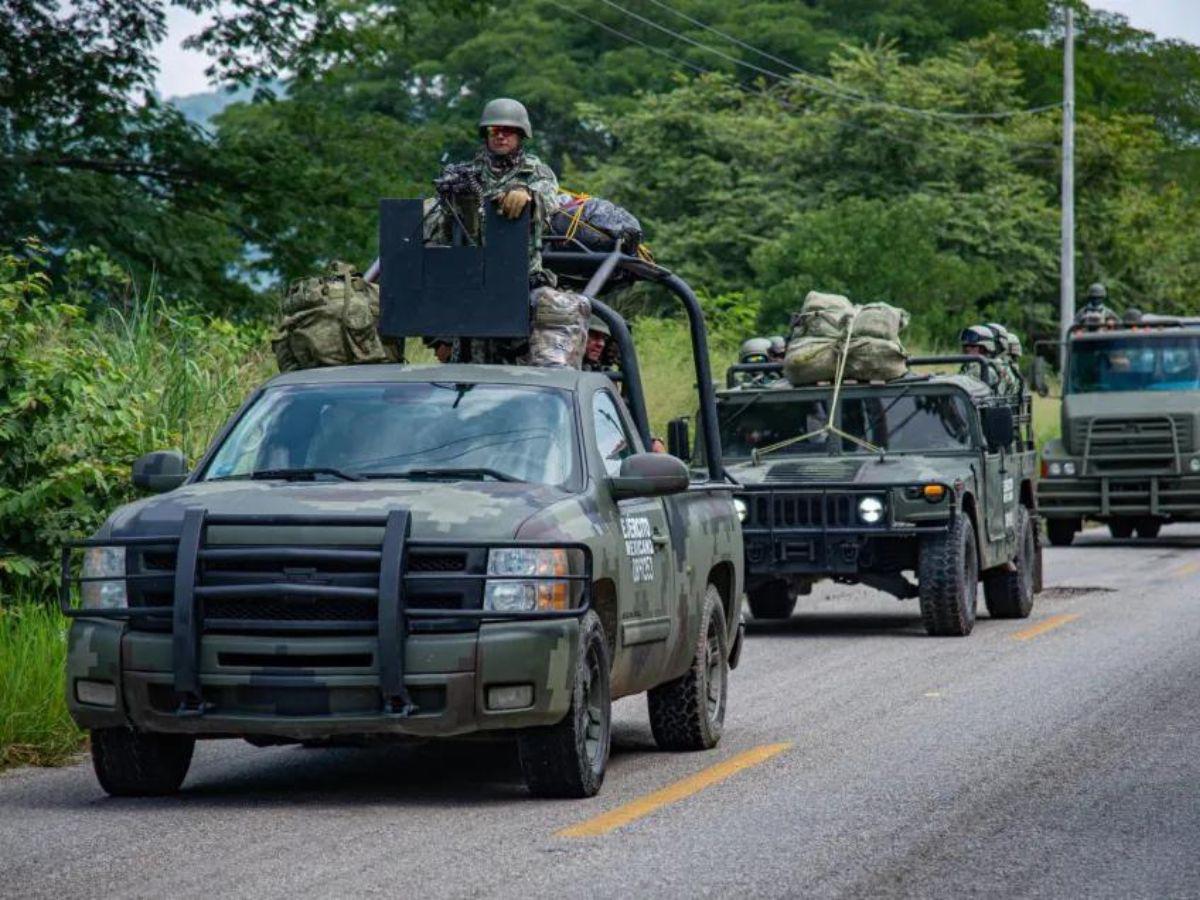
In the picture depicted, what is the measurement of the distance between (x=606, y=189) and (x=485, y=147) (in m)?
42.7

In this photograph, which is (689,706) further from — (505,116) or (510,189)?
(505,116)

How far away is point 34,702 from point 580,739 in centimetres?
326

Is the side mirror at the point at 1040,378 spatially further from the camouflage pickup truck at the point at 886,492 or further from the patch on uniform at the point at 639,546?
the patch on uniform at the point at 639,546

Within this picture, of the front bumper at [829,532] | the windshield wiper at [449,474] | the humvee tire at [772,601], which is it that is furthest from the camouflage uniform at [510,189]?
the humvee tire at [772,601]

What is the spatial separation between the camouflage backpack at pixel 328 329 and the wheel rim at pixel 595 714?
279 centimetres

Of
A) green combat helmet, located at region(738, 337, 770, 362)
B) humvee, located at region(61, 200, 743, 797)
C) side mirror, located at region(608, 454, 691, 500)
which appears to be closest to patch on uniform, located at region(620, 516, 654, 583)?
humvee, located at region(61, 200, 743, 797)

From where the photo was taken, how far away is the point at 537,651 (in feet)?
27.4

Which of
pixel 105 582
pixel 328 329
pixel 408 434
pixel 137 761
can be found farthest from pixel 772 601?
pixel 105 582

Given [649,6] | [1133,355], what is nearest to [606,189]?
[649,6]

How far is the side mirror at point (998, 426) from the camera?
56.5ft

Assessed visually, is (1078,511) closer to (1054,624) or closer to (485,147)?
(1054,624)

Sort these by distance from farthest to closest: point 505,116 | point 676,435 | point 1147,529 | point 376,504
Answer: point 1147,529, point 676,435, point 505,116, point 376,504

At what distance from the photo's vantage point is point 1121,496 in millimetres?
27609

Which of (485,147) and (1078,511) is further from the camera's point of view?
(1078,511)
